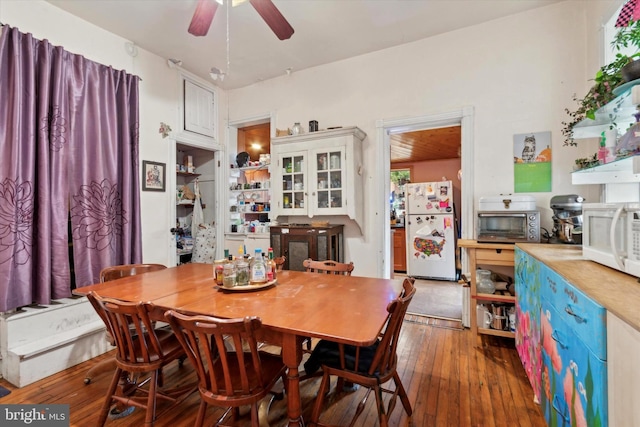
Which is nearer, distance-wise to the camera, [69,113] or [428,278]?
[69,113]

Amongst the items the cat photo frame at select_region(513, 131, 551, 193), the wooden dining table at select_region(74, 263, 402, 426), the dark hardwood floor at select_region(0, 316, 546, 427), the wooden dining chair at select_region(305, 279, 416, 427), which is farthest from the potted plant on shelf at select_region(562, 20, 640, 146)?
the dark hardwood floor at select_region(0, 316, 546, 427)

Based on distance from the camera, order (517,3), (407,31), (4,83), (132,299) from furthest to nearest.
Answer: (407,31) < (517,3) < (4,83) < (132,299)

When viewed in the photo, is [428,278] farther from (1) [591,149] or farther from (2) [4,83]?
(2) [4,83]

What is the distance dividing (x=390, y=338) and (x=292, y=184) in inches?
99.1

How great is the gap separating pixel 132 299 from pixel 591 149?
3.52 metres

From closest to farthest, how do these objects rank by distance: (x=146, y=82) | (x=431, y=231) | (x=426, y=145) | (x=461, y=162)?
(x=461, y=162)
(x=146, y=82)
(x=431, y=231)
(x=426, y=145)

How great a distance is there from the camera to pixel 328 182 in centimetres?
337

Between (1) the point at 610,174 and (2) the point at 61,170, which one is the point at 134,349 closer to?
(2) the point at 61,170

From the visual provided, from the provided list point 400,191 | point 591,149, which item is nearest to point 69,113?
point 591,149

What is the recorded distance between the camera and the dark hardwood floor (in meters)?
1.69

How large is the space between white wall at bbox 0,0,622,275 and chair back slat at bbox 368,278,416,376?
1.97 meters

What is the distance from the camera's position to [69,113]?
2.55m

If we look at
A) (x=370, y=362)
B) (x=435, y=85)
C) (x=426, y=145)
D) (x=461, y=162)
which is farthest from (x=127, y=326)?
(x=426, y=145)

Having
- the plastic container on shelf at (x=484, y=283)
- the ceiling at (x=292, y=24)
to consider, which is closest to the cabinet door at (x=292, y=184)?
the ceiling at (x=292, y=24)
